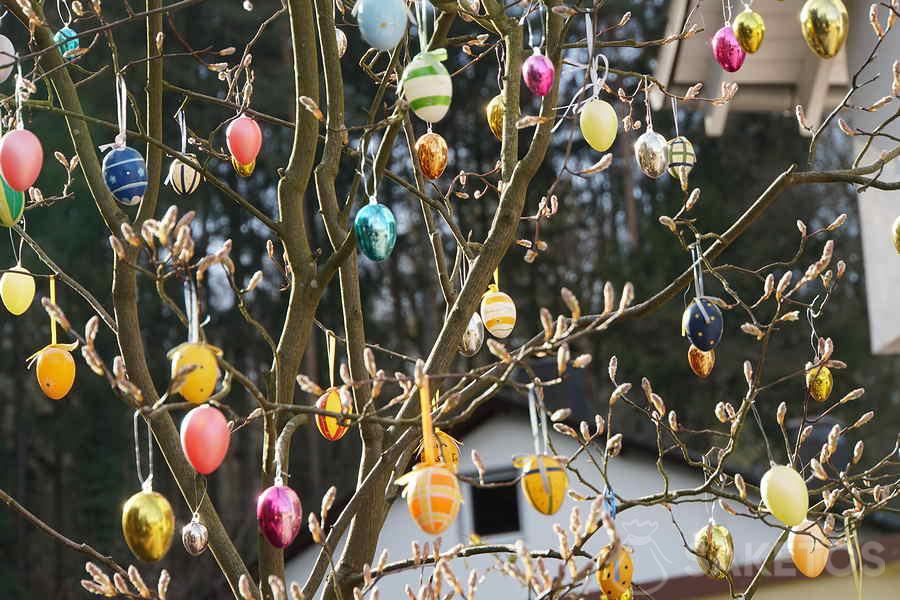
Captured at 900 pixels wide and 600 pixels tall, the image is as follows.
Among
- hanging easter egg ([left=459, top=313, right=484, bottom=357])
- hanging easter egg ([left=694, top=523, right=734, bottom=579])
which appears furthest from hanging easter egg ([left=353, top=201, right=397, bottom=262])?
hanging easter egg ([left=694, top=523, right=734, bottom=579])

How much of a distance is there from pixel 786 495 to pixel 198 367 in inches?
36.3

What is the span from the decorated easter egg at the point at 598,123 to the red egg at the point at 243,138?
663mm

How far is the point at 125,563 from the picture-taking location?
35.0 feet

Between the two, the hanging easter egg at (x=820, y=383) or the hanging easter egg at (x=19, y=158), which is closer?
the hanging easter egg at (x=19, y=158)

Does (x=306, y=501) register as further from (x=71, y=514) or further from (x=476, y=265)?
(x=476, y=265)

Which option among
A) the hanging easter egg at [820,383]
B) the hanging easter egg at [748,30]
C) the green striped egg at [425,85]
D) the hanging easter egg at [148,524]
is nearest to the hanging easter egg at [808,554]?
the hanging easter egg at [820,383]

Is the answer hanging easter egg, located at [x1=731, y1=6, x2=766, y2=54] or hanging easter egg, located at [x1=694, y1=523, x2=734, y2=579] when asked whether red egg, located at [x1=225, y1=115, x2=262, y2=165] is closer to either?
hanging easter egg, located at [x1=731, y1=6, x2=766, y2=54]

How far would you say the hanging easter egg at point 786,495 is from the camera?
178cm

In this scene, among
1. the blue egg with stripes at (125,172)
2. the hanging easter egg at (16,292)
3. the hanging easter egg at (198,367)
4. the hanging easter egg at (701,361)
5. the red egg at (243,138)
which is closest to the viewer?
the hanging easter egg at (198,367)

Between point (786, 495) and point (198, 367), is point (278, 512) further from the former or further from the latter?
point (786, 495)

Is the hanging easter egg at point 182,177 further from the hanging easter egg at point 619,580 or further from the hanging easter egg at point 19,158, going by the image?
the hanging easter egg at point 619,580

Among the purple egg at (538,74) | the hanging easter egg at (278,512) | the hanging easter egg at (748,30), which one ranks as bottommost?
the hanging easter egg at (278,512)

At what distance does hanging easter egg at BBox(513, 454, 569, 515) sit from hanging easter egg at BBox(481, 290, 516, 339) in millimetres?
772

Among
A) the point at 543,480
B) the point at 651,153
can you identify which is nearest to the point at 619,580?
the point at 543,480
